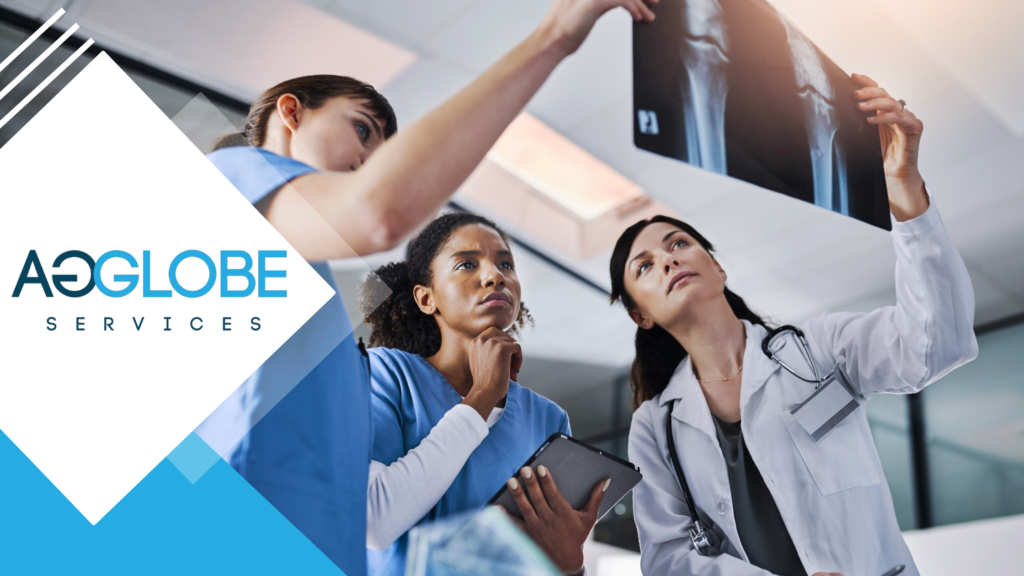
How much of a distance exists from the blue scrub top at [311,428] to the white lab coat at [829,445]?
787 millimetres

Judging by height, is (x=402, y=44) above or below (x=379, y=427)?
above

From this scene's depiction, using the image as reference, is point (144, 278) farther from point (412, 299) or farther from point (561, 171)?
point (561, 171)

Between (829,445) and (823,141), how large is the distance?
656 mm

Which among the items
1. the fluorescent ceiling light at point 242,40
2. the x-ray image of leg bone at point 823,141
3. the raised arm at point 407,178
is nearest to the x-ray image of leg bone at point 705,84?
the x-ray image of leg bone at point 823,141

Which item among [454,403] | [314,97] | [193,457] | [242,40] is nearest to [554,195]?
[242,40]

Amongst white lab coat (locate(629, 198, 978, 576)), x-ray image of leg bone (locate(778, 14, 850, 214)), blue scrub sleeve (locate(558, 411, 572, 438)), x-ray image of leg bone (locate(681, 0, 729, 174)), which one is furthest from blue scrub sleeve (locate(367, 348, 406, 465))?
x-ray image of leg bone (locate(778, 14, 850, 214))

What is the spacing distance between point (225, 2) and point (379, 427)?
7.71 feet

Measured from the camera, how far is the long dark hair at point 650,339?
1939 millimetres

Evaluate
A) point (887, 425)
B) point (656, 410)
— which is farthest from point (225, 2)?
point (887, 425)

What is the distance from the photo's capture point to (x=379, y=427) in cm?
141

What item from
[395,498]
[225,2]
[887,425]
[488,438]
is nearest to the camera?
[395,498]

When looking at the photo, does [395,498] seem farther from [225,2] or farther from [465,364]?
[225,2]

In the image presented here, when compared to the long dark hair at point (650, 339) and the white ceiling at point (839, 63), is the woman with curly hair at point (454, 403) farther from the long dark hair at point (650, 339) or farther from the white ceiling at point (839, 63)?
the white ceiling at point (839, 63)

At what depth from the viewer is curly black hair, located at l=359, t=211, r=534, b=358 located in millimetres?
1731
